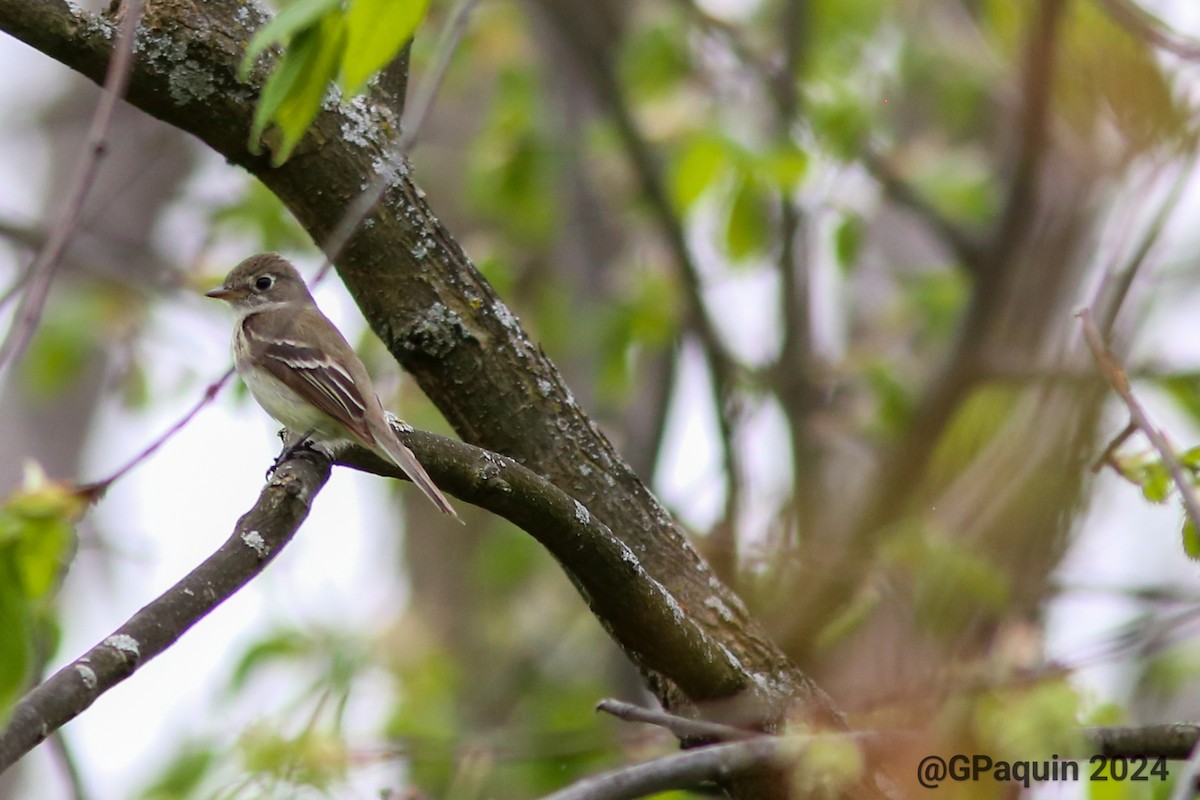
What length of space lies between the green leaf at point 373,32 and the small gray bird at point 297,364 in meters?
1.96

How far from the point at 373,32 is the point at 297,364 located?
3.09 metres

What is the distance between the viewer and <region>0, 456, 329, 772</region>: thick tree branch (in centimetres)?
227

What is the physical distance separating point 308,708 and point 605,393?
2880 millimetres

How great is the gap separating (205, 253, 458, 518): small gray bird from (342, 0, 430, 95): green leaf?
77.3 inches

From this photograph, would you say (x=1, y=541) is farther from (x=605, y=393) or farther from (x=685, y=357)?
(x=685, y=357)

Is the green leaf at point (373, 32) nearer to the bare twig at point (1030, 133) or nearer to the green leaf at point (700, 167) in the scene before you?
the bare twig at point (1030, 133)

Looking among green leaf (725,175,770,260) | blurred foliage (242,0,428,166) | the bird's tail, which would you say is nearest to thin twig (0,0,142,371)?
blurred foliage (242,0,428,166)

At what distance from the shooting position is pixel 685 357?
29.2 feet

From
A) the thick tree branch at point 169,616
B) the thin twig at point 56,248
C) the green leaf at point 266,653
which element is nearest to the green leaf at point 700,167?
the green leaf at point 266,653

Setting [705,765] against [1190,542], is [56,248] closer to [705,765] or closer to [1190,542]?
[705,765]

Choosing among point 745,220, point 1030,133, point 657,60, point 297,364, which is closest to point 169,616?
point 297,364

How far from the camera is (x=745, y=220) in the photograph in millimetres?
7004

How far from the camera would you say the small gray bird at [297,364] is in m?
4.85

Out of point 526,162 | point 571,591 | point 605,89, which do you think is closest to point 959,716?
point 605,89
